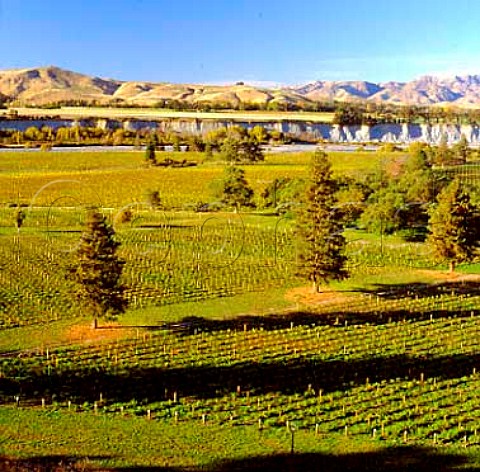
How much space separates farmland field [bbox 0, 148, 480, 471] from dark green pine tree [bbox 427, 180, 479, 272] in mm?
1522

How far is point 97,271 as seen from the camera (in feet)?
107

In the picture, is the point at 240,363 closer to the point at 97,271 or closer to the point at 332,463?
the point at 332,463

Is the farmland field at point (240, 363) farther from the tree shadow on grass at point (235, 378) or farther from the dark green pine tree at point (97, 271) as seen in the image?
the dark green pine tree at point (97, 271)

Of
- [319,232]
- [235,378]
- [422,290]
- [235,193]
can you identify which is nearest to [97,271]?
[235,378]

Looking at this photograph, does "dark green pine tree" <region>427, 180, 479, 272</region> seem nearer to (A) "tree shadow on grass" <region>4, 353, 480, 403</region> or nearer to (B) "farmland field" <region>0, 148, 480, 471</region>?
(B) "farmland field" <region>0, 148, 480, 471</region>

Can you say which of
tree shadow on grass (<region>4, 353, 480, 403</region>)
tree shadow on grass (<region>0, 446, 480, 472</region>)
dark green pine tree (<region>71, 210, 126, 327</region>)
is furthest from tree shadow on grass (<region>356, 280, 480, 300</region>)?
tree shadow on grass (<region>0, 446, 480, 472</region>)

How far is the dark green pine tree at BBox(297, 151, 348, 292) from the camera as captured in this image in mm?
38969

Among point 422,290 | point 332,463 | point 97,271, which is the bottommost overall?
point 332,463

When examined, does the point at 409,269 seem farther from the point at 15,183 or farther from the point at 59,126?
the point at 59,126

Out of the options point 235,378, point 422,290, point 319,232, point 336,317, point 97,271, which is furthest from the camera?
point 422,290

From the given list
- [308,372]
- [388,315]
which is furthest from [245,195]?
[308,372]

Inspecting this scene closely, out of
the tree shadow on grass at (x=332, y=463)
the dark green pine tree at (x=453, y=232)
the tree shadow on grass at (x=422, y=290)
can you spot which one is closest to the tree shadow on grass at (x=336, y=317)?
the tree shadow on grass at (x=422, y=290)

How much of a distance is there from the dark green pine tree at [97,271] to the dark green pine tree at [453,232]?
22055mm

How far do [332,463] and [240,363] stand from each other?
8.43m
